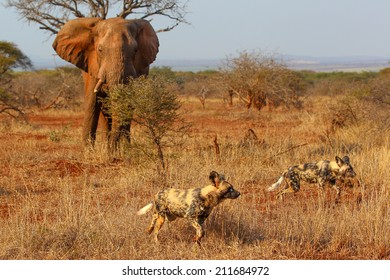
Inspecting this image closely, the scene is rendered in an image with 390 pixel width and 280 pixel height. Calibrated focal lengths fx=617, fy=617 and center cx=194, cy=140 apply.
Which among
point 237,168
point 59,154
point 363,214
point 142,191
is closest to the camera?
point 363,214

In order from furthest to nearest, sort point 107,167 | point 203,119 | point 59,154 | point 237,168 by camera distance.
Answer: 1. point 203,119
2. point 59,154
3. point 107,167
4. point 237,168

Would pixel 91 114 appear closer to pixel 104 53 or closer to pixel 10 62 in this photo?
pixel 104 53

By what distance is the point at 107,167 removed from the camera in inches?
397

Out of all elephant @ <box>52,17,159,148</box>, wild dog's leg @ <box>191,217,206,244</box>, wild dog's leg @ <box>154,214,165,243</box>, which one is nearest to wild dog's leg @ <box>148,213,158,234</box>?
wild dog's leg @ <box>154,214,165,243</box>

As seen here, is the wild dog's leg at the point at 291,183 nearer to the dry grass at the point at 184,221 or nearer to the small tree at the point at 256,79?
the dry grass at the point at 184,221

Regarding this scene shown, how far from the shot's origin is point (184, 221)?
5637 mm

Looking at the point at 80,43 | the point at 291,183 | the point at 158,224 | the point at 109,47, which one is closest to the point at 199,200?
the point at 158,224

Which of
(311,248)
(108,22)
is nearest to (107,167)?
(108,22)

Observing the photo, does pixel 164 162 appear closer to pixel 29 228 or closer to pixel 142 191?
pixel 142 191

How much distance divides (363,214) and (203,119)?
18.0 meters

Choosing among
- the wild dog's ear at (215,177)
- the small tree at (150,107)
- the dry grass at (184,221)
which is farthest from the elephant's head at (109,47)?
the wild dog's ear at (215,177)

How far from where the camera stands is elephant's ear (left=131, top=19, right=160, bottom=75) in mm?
12359

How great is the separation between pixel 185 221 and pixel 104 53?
20.7 feet
